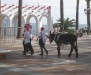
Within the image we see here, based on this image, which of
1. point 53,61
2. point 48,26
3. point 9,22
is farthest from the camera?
point 48,26

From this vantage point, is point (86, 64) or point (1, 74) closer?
point (1, 74)

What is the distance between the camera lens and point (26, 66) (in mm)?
13984

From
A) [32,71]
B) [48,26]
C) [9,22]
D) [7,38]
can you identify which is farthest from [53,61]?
[48,26]

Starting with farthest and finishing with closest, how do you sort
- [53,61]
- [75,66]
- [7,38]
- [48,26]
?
[48,26]
[7,38]
[53,61]
[75,66]

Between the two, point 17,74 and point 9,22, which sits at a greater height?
point 9,22

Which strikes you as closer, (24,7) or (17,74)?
(17,74)

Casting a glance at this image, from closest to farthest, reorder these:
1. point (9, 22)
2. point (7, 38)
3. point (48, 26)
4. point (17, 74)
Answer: point (17, 74), point (7, 38), point (9, 22), point (48, 26)

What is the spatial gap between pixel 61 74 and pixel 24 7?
31.9 meters

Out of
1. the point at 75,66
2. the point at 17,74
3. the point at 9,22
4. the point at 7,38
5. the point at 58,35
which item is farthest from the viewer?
the point at 9,22

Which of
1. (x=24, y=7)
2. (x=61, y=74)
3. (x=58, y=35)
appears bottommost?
(x=61, y=74)

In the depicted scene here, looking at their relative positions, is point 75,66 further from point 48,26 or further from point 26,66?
point 48,26

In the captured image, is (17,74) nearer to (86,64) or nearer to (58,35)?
(86,64)

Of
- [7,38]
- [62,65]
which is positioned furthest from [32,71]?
[7,38]

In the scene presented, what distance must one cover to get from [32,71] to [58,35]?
5.41 m
